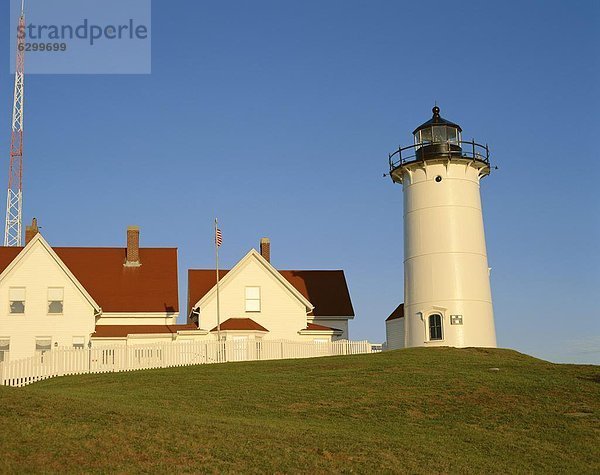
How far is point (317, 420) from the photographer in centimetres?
2306

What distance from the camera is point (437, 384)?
28344mm

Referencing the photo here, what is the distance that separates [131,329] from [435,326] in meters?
17.1

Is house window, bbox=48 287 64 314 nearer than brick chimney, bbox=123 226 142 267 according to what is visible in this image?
Yes

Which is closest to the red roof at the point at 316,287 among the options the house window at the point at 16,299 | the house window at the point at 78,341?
the house window at the point at 78,341

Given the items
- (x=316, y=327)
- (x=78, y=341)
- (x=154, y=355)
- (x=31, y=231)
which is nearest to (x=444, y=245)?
(x=316, y=327)

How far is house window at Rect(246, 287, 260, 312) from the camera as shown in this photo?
48.2 meters

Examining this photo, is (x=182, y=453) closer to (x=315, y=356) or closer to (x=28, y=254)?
(x=315, y=356)

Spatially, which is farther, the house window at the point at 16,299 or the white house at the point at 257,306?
the white house at the point at 257,306

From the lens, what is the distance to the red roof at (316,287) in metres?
51.7

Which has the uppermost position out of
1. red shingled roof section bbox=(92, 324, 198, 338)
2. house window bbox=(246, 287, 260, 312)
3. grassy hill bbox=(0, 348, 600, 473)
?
house window bbox=(246, 287, 260, 312)

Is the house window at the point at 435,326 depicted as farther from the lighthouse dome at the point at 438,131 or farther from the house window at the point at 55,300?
the house window at the point at 55,300

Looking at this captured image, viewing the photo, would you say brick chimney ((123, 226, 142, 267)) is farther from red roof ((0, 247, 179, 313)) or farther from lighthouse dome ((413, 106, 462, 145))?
lighthouse dome ((413, 106, 462, 145))

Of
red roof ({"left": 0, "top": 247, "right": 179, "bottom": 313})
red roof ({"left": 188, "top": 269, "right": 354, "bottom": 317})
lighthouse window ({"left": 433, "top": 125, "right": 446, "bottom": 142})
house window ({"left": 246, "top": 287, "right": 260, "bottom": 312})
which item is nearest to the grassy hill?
house window ({"left": 246, "top": 287, "right": 260, "bottom": 312})

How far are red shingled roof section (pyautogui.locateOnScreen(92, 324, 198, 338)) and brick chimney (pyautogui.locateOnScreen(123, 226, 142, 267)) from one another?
5864 millimetres
